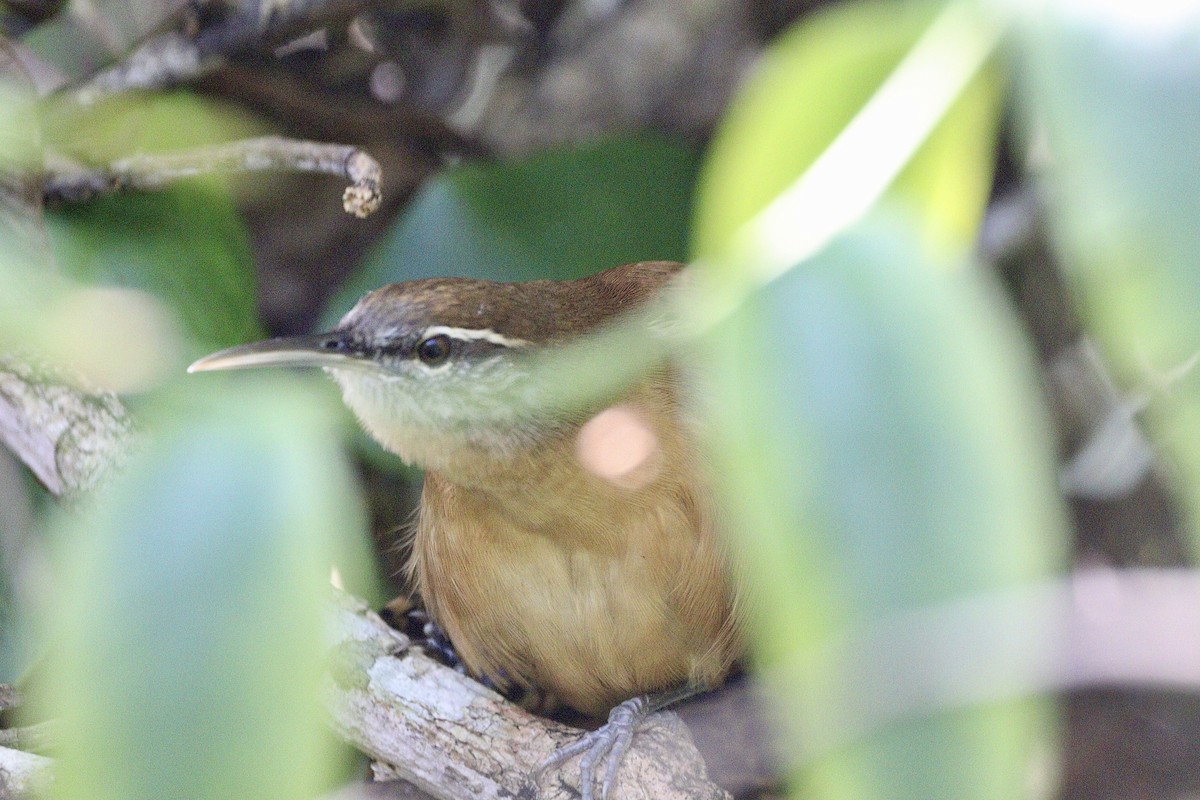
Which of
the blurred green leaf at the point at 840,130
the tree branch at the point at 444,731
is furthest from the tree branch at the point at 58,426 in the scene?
the blurred green leaf at the point at 840,130

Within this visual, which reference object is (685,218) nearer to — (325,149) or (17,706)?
(325,149)

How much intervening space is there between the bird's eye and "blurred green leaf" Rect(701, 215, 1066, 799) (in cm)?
109

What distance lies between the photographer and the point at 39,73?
2201 millimetres

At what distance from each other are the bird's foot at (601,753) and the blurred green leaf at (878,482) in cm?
113

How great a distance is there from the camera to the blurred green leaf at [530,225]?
2230mm

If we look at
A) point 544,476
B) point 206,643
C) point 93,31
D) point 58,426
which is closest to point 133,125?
point 93,31

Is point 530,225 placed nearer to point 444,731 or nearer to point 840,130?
point 444,731

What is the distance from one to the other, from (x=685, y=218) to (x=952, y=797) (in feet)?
6.03

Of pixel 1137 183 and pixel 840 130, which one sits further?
pixel 840 130

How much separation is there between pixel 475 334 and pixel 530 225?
0.62m

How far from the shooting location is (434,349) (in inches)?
66.1

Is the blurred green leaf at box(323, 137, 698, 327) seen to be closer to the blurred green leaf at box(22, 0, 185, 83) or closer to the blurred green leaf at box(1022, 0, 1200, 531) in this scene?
the blurred green leaf at box(22, 0, 185, 83)

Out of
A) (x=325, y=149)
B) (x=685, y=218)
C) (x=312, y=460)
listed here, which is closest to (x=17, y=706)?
(x=325, y=149)

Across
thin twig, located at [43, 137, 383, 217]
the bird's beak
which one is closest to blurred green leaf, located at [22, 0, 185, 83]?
thin twig, located at [43, 137, 383, 217]
